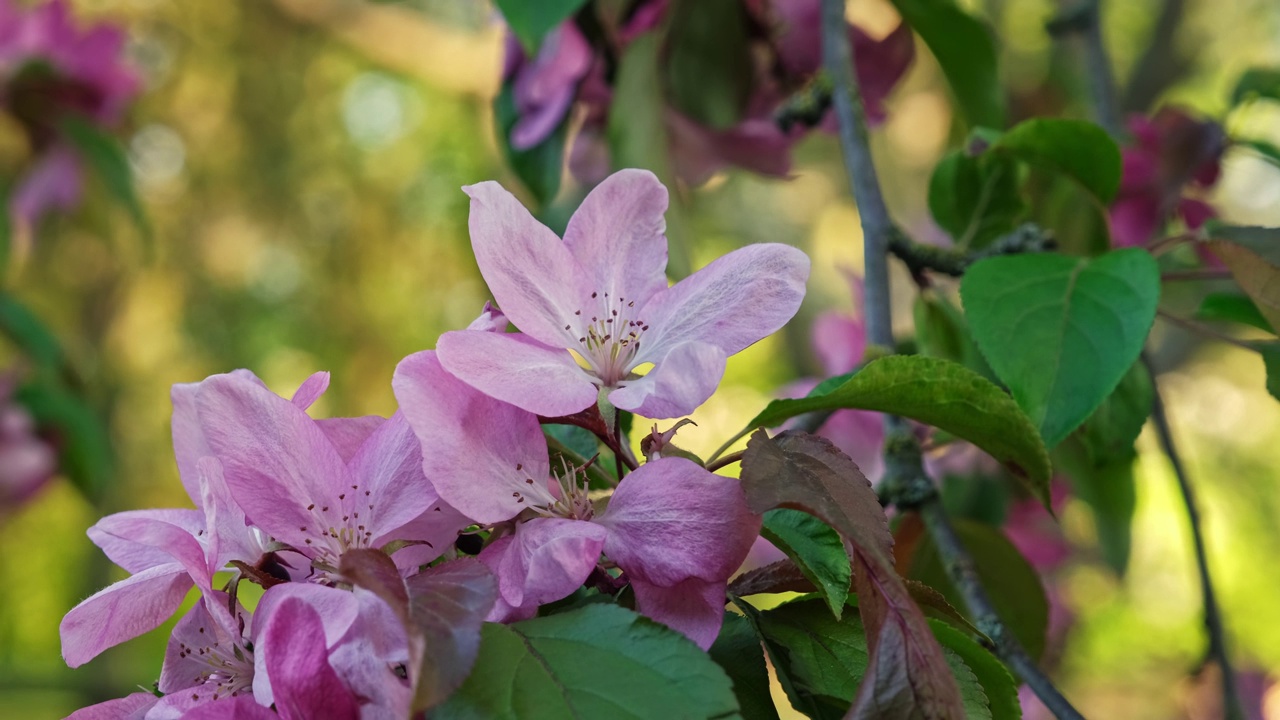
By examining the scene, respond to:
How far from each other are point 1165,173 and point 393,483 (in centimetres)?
57

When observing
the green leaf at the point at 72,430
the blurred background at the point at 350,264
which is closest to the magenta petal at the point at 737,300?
the green leaf at the point at 72,430

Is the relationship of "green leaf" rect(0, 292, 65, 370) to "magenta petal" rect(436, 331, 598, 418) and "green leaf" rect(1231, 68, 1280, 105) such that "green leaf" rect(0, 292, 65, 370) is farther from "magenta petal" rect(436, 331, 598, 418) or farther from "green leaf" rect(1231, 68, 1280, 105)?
"green leaf" rect(1231, 68, 1280, 105)

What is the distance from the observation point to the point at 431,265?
2535mm

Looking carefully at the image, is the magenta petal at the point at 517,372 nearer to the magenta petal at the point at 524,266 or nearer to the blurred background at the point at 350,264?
the magenta petal at the point at 524,266

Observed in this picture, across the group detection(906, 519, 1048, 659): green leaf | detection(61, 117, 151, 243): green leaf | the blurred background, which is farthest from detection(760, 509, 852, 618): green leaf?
the blurred background

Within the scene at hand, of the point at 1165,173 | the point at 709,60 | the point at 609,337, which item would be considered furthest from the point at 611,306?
the point at 1165,173

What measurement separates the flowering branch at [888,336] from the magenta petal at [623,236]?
0.14 m

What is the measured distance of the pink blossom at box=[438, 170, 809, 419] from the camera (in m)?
0.26

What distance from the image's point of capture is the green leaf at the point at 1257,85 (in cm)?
57

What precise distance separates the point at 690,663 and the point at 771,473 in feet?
0.16

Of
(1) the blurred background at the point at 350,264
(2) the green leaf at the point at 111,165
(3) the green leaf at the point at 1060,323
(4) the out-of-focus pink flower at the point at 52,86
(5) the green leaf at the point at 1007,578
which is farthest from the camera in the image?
(1) the blurred background at the point at 350,264

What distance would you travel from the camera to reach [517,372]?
0.86 ft

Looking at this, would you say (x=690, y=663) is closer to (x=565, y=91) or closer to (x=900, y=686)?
(x=900, y=686)

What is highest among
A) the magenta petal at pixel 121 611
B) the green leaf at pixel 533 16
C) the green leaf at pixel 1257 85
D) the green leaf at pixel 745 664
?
the green leaf at pixel 1257 85
